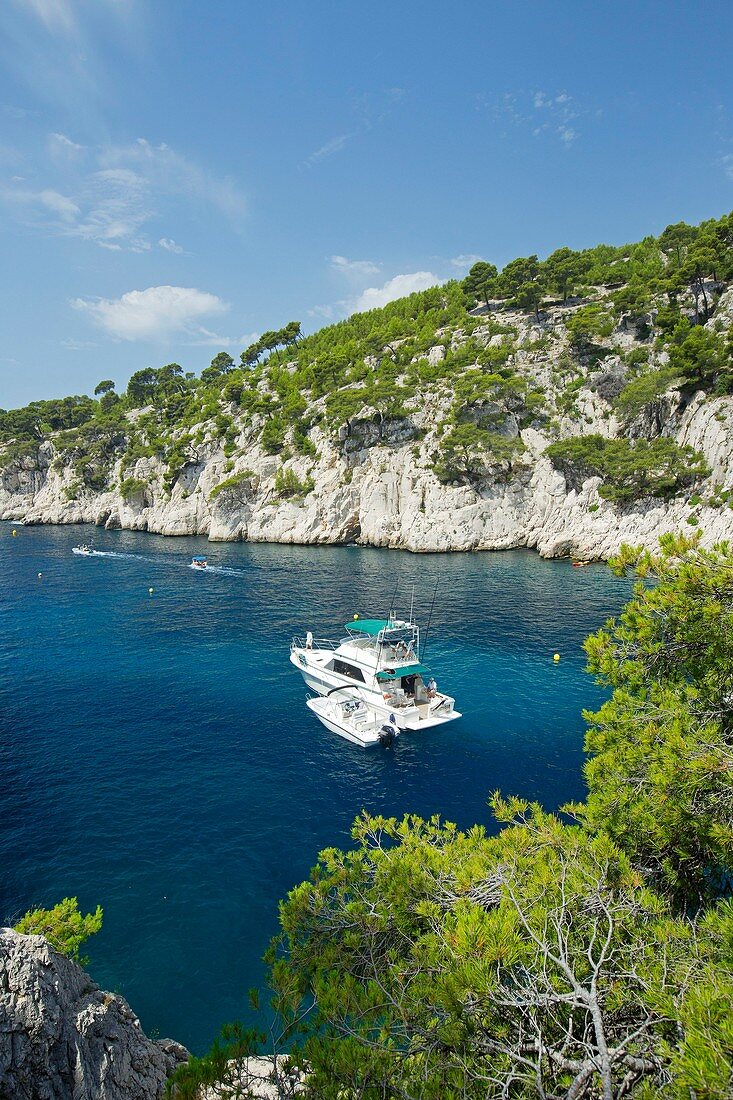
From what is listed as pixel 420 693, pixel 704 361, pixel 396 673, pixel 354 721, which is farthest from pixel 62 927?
pixel 704 361

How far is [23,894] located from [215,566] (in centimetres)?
4925

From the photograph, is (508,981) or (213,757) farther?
(213,757)

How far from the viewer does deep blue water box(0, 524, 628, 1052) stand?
1438 centimetres

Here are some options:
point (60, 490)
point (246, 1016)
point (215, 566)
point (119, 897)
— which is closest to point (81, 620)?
point (215, 566)

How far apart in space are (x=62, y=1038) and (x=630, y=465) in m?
66.6

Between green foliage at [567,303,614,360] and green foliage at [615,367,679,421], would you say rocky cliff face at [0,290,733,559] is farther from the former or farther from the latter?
green foliage at [567,303,614,360]

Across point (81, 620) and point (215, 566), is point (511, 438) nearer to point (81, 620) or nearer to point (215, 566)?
point (215, 566)

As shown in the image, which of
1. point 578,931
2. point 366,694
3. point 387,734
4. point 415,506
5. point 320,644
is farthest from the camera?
point 415,506

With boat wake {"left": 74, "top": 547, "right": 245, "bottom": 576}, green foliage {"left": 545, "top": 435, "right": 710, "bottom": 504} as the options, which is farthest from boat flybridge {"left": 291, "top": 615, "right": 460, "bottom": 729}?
green foliage {"left": 545, "top": 435, "right": 710, "bottom": 504}

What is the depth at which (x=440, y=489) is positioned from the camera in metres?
73.2

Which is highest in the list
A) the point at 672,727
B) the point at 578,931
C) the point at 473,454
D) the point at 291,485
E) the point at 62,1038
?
the point at 473,454

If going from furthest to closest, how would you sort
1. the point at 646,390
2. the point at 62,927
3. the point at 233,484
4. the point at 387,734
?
the point at 233,484 < the point at 646,390 < the point at 387,734 < the point at 62,927

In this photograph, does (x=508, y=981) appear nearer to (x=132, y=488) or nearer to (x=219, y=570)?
(x=219, y=570)

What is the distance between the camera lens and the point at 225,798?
1988cm
